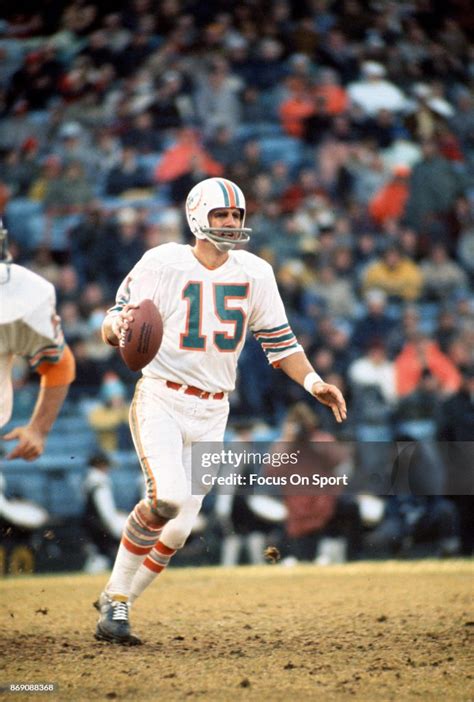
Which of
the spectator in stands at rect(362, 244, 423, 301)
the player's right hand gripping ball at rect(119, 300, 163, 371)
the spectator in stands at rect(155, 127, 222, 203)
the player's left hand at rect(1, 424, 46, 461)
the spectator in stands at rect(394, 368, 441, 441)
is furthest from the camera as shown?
the spectator in stands at rect(155, 127, 222, 203)

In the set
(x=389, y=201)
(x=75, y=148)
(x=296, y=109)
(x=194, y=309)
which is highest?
(x=194, y=309)

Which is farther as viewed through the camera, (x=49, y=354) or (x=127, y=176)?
(x=127, y=176)

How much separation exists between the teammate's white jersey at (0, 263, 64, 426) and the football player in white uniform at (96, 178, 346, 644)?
0.68 m

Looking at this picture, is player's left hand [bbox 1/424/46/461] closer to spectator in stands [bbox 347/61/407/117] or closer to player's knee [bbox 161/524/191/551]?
player's knee [bbox 161/524/191/551]

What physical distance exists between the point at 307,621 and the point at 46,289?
2087mm

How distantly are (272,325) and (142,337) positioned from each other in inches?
26.0

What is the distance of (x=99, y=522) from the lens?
677 centimetres

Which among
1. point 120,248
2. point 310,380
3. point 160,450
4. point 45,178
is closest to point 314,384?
point 310,380

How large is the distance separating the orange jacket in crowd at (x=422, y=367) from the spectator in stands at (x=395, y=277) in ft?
1.59

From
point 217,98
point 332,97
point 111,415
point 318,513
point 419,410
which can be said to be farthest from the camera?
point 332,97

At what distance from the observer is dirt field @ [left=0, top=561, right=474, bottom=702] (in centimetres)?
336

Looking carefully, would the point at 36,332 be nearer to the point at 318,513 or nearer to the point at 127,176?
the point at 318,513

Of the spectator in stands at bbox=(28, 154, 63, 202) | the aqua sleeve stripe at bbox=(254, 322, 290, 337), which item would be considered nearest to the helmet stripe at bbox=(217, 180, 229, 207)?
the aqua sleeve stripe at bbox=(254, 322, 290, 337)

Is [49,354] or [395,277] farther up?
[49,354]
